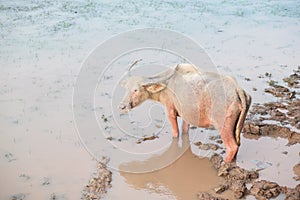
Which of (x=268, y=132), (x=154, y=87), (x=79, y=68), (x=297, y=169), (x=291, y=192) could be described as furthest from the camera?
(x=79, y=68)

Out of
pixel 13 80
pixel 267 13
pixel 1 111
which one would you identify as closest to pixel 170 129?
pixel 1 111

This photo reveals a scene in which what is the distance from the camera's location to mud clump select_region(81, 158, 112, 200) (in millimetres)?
4113

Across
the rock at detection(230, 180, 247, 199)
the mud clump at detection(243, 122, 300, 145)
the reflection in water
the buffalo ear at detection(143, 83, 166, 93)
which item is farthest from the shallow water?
the buffalo ear at detection(143, 83, 166, 93)

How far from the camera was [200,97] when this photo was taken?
4477 mm

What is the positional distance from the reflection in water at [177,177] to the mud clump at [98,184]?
0.22m

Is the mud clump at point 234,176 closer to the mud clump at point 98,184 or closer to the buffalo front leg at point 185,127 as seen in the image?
the buffalo front leg at point 185,127

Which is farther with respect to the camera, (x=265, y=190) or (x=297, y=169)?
(x=297, y=169)

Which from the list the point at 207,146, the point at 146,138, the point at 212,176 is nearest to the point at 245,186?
the point at 212,176

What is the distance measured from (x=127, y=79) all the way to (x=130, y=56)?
150 inches

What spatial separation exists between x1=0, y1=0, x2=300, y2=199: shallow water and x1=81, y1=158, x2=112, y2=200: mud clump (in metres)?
0.08

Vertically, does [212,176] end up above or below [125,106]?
below

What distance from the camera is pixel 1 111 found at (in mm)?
5957

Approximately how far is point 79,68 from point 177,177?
13.3 ft

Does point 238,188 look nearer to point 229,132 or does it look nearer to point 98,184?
point 229,132
